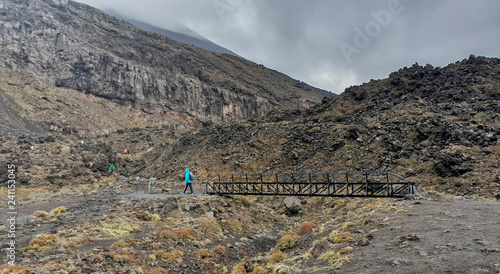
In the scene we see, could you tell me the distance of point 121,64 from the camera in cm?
10156

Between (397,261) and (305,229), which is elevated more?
(397,261)

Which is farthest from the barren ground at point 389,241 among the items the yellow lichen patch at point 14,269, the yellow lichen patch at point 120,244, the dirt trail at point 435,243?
the yellow lichen patch at point 14,269

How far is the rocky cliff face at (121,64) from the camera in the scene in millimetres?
89125

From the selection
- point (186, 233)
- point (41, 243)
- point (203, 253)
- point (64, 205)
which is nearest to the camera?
point (41, 243)

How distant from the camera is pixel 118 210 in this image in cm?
1945

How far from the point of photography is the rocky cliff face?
89.1 m

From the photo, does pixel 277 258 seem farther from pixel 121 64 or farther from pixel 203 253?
pixel 121 64

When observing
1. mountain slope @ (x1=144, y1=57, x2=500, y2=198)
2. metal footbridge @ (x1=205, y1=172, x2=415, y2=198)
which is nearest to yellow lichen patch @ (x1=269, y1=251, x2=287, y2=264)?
metal footbridge @ (x1=205, y1=172, x2=415, y2=198)

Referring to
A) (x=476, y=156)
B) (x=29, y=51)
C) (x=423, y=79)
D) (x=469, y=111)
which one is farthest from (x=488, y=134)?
(x=29, y=51)

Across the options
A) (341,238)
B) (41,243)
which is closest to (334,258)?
(341,238)

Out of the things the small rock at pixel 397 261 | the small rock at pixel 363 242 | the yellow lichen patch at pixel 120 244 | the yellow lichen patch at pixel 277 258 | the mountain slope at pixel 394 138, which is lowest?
the yellow lichen patch at pixel 277 258

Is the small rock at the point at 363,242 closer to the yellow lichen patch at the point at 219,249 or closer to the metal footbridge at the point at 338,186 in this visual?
the metal footbridge at the point at 338,186

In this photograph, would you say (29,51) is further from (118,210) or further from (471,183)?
(471,183)

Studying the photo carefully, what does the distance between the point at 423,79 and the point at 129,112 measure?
86.9m
